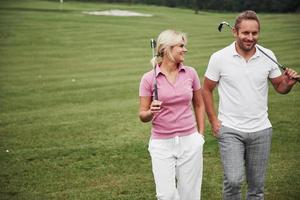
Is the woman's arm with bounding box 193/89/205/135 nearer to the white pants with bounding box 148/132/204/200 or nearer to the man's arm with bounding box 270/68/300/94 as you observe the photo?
the white pants with bounding box 148/132/204/200

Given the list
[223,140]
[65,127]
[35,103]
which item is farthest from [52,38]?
[223,140]

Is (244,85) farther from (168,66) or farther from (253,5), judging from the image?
(253,5)

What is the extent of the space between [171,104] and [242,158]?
1.11m

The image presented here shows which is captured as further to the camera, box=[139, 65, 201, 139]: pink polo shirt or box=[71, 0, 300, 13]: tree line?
box=[71, 0, 300, 13]: tree line

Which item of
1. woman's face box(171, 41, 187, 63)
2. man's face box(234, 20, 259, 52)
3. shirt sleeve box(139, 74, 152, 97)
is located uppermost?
man's face box(234, 20, 259, 52)

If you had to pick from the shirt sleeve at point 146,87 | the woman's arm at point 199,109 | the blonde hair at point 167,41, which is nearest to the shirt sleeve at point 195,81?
the woman's arm at point 199,109

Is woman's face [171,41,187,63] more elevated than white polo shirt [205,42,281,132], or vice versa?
woman's face [171,41,187,63]

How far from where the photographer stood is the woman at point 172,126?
5375 mm

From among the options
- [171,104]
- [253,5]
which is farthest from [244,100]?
[253,5]

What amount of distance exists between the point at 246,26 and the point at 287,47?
22058 millimetres

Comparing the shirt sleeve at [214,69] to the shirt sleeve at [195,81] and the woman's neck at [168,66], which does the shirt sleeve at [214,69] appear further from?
the woman's neck at [168,66]

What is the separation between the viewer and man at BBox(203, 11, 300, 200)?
217 inches

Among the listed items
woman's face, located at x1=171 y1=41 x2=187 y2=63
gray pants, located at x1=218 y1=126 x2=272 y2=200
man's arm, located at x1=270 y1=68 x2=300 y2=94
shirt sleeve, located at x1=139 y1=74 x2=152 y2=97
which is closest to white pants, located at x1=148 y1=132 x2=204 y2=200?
gray pants, located at x1=218 y1=126 x2=272 y2=200

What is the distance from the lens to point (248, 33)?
5438mm
